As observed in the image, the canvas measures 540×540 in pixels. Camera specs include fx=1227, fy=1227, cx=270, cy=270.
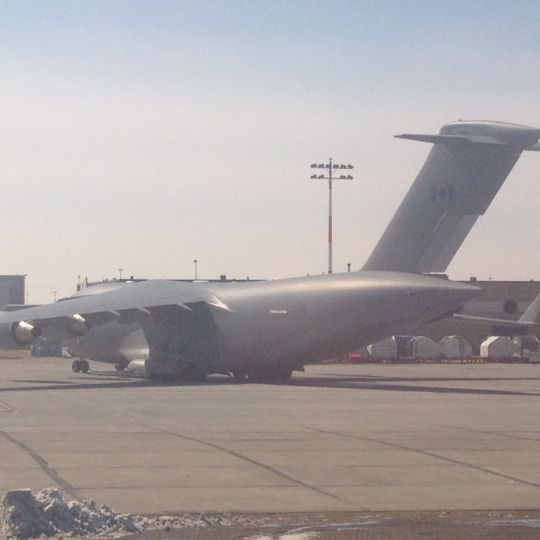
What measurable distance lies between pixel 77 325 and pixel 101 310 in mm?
1068

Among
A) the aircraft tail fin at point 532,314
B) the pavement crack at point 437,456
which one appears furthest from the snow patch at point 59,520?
the aircraft tail fin at point 532,314

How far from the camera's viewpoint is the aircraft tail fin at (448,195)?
39.3 m

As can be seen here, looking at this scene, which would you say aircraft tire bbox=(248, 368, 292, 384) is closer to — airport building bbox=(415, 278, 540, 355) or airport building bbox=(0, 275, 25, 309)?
airport building bbox=(415, 278, 540, 355)

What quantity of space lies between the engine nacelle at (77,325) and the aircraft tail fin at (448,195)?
10.1 metres

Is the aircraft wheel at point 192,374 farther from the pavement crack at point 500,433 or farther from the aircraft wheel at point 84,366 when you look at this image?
the pavement crack at point 500,433

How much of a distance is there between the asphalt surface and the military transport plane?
401cm

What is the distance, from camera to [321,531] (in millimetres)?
11969

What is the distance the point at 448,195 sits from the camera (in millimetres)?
40375

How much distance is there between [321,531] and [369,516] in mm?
1106

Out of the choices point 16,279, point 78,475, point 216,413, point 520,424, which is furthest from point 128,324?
point 16,279

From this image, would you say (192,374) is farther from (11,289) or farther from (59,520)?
(11,289)

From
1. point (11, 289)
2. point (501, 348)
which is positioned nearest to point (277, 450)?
point (501, 348)

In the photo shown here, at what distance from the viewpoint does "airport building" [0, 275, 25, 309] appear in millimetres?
105812

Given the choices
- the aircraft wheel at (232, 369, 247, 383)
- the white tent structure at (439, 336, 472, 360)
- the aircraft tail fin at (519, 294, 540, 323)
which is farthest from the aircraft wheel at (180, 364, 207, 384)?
the white tent structure at (439, 336, 472, 360)
